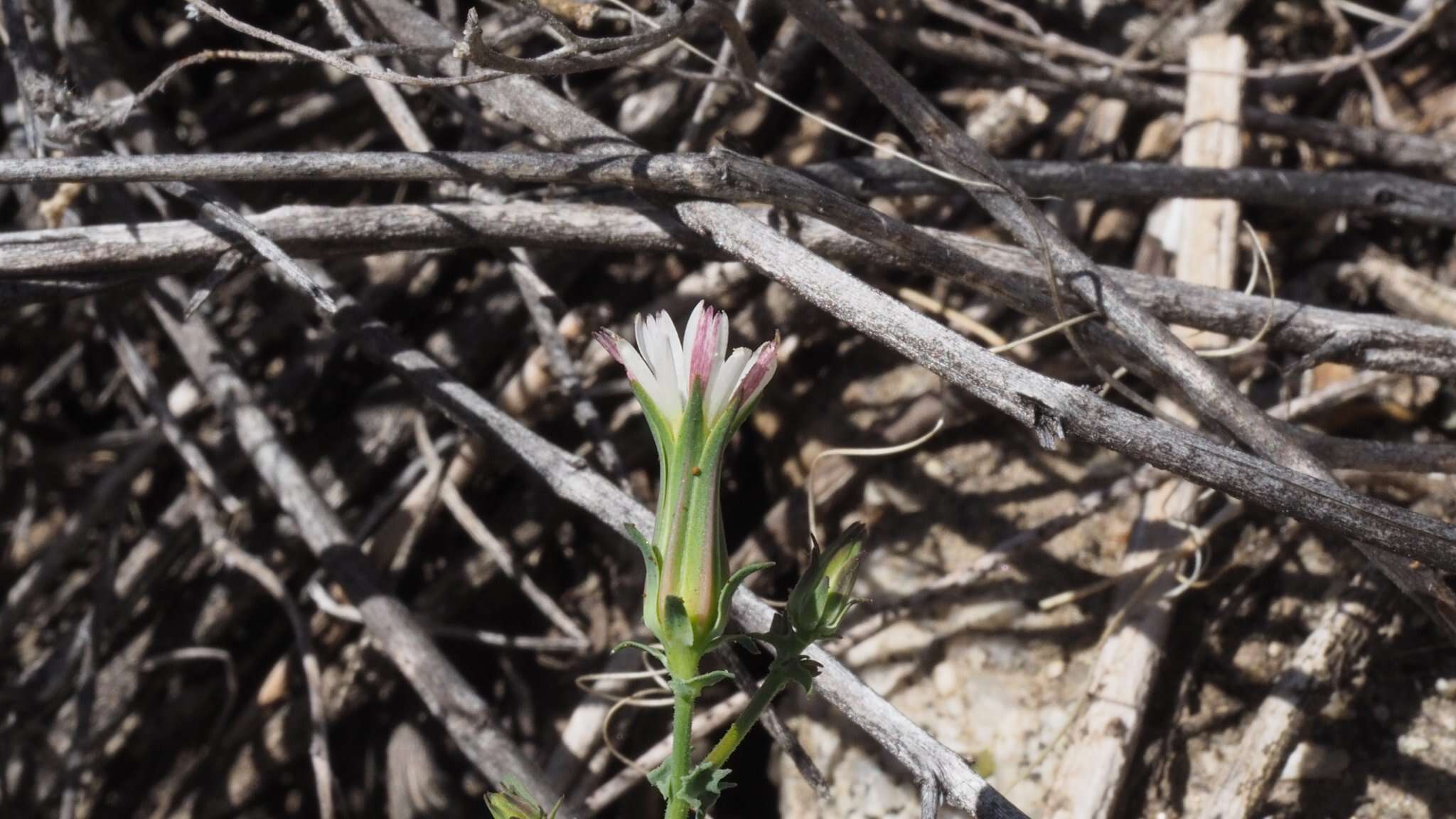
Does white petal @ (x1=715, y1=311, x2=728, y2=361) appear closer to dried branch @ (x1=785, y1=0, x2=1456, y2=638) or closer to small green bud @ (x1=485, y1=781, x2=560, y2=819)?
small green bud @ (x1=485, y1=781, x2=560, y2=819)

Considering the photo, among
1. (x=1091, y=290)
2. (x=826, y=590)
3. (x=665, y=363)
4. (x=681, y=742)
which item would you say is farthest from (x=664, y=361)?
(x=1091, y=290)

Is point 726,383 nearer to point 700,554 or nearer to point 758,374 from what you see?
point 758,374

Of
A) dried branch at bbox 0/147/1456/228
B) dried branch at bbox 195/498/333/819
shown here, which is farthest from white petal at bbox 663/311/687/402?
dried branch at bbox 195/498/333/819

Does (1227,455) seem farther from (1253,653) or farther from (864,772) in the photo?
(864,772)

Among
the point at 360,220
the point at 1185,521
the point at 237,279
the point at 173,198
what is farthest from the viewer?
the point at 237,279

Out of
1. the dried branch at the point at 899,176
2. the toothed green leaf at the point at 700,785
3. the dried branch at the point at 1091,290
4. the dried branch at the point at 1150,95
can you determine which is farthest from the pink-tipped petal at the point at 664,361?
the dried branch at the point at 1150,95

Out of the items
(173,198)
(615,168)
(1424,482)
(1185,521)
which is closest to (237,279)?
(173,198)
